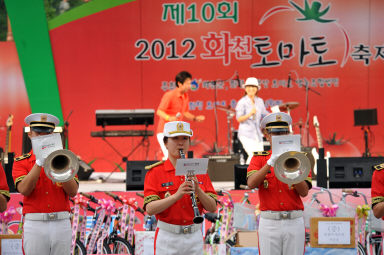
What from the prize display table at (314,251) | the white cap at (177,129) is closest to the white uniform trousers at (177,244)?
the white cap at (177,129)

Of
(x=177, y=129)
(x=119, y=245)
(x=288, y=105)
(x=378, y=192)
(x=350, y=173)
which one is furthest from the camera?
(x=288, y=105)

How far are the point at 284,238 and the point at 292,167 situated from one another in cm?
56

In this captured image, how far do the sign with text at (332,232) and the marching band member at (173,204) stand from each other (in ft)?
8.22

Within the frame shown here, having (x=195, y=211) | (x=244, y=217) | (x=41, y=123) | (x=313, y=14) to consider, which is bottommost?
(x=244, y=217)

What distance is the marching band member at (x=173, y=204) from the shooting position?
12.2ft

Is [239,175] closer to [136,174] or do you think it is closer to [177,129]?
[136,174]

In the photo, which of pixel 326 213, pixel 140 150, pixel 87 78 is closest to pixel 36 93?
pixel 87 78

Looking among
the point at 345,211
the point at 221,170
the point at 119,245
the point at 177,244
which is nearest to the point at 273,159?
the point at 177,244

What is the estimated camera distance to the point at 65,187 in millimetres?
4262

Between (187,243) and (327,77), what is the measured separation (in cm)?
828

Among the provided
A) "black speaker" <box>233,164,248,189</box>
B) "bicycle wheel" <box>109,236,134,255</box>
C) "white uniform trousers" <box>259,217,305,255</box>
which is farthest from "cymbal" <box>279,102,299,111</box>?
"white uniform trousers" <box>259,217,305,255</box>

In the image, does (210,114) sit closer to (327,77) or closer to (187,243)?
(327,77)

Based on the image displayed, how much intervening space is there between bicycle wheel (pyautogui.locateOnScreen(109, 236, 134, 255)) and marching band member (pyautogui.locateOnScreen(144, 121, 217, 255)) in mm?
2334

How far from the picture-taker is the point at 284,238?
14.0 ft
